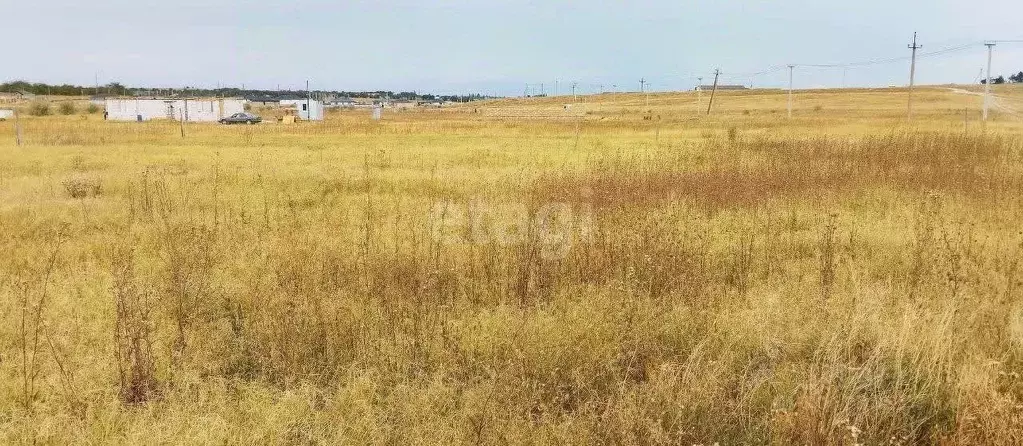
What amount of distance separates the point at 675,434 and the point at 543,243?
3822 millimetres

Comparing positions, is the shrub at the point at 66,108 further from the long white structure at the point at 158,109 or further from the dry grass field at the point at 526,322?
the dry grass field at the point at 526,322

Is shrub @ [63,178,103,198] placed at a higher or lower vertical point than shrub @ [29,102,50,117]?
lower

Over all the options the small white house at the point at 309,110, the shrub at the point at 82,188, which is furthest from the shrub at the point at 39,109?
the shrub at the point at 82,188

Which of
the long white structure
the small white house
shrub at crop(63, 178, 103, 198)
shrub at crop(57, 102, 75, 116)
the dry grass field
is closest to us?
the dry grass field

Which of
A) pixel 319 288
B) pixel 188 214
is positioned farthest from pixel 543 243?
pixel 188 214

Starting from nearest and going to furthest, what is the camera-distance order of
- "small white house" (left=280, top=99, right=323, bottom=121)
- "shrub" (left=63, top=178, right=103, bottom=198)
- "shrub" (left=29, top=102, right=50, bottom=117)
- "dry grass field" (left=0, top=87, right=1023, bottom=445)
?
"dry grass field" (left=0, top=87, right=1023, bottom=445) → "shrub" (left=63, top=178, right=103, bottom=198) → "shrub" (left=29, top=102, right=50, bottom=117) → "small white house" (left=280, top=99, right=323, bottom=121)

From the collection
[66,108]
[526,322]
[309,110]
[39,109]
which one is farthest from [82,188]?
[66,108]

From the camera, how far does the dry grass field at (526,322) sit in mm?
3664

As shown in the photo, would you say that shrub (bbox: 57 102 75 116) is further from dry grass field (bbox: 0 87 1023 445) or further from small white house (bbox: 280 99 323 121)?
dry grass field (bbox: 0 87 1023 445)

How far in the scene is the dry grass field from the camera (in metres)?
3.66

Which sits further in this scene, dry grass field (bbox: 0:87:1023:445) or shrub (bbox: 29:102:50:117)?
Result: shrub (bbox: 29:102:50:117)

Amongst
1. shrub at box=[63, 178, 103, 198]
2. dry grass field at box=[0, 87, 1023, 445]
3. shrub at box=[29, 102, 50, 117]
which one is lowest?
dry grass field at box=[0, 87, 1023, 445]

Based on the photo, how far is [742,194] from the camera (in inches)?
402

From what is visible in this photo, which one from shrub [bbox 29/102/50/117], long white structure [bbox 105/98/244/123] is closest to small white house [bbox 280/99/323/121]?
long white structure [bbox 105/98/244/123]
